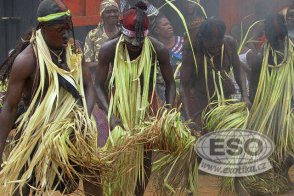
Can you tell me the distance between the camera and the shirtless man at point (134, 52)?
6.58 meters

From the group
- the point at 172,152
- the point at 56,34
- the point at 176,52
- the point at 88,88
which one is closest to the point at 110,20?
the point at 176,52

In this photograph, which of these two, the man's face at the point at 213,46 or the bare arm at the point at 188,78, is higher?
the man's face at the point at 213,46

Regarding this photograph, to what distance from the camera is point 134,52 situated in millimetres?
6734

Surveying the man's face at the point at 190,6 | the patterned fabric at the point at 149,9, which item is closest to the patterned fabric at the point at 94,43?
the patterned fabric at the point at 149,9

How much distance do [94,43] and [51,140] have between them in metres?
4.04

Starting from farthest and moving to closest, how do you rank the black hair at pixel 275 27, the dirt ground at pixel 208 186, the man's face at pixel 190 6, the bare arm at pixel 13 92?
the man's face at pixel 190 6 → the dirt ground at pixel 208 186 → the black hair at pixel 275 27 → the bare arm at pixel 13 92

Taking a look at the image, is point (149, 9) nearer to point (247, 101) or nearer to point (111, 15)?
point (111, 15)

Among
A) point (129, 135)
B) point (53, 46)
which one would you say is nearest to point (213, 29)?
point (129, 135)

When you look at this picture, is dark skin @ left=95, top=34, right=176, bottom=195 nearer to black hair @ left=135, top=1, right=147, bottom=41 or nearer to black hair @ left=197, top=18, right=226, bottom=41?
black hair @ left=135, top=1, right=147, bottom=41

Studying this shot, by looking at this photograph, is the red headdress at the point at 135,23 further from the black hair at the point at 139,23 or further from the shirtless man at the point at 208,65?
the shirtless man at the point at 208,65

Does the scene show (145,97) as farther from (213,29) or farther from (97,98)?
(213,29)

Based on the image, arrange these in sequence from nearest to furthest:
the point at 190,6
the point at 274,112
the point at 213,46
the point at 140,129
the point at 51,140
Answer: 1. the point at 51,140
2. the point at 140,129
3. the point at 274,112
4. the point at 213,46
5. the point at 190,6

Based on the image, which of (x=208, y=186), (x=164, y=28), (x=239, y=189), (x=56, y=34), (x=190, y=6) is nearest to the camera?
(x=56, y=34)

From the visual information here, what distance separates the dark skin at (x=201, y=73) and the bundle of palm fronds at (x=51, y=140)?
194 cm
